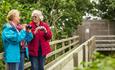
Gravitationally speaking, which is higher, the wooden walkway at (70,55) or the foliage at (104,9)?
the foliage at (104,9)

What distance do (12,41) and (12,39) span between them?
0.05 m

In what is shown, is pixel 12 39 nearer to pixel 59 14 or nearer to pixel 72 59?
pixel 72 59

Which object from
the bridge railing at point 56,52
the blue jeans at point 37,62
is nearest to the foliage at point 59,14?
the bridge railing at point 56,52

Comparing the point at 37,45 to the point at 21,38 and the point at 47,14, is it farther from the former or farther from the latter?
the point at 47,14

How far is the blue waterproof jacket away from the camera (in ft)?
19.3

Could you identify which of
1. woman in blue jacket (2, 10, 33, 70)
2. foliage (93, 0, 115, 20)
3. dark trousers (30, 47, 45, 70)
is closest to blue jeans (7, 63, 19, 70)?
woman in blue jacket (2, 10, 33, 70)

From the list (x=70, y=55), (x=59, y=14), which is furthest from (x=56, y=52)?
(x=59, y=14)

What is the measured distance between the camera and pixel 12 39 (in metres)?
5.89

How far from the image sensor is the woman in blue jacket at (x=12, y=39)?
589cm

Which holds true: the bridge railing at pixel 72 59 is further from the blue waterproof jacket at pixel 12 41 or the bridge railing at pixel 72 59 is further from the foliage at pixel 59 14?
the foliage at pixel 59 14

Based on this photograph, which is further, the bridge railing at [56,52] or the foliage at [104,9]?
the foliage at [104,9]

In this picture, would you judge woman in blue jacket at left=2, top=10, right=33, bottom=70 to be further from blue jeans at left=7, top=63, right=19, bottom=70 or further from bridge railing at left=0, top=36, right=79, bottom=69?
bridge railing at left=0, top=36, right=79, bottom=69

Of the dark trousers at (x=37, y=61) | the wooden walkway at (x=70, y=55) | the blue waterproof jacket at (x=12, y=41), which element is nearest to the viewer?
the wooden walkway at (x=70, y=55)

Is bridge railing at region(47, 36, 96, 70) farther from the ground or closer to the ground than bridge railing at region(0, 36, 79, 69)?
A: farther from the ground
